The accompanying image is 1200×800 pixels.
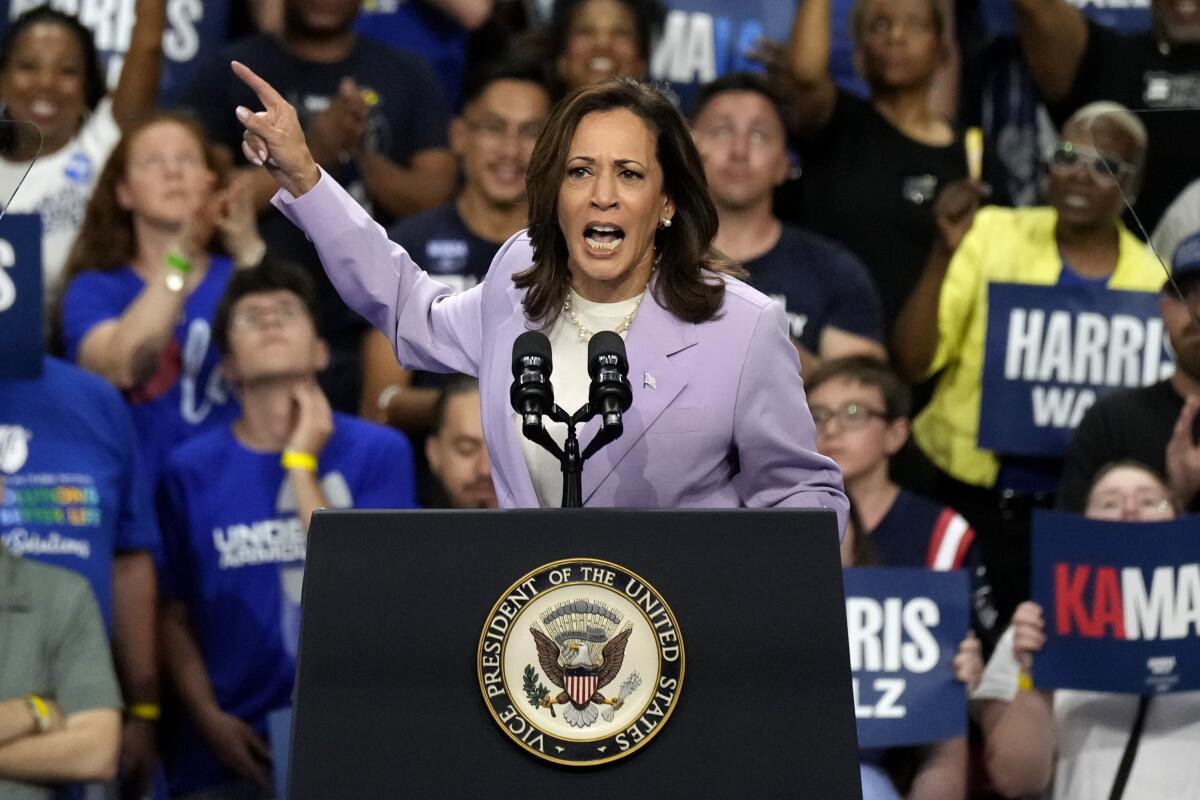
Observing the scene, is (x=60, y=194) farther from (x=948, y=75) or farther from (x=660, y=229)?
(x=660, y=229)

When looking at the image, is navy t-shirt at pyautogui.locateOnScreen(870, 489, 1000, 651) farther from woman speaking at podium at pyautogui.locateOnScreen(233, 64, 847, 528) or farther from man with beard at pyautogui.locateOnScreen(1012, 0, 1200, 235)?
woman speaking at podium at pyautogui.locateOnScreen(233, 64, 847, 528)

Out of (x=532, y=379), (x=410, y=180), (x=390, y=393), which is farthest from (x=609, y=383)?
(x=410, y=180)

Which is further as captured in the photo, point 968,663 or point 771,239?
point 771,239

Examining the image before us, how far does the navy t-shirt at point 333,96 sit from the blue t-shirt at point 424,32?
0.31m

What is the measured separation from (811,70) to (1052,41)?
2.48 feet

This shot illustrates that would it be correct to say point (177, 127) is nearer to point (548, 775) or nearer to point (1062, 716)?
point (1062, 716)

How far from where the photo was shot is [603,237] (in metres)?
2.54

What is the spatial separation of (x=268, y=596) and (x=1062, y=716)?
180 cm

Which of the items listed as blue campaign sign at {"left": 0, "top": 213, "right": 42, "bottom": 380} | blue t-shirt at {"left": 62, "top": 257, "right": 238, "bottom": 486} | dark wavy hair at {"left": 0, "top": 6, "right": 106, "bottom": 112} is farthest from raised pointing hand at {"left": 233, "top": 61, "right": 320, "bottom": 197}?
dark wavy hair at {"left": 0, "top": 6, "right": 106, "bottom": 112}

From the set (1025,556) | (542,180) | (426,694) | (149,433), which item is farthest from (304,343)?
(426,694)

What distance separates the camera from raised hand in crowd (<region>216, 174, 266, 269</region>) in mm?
4918

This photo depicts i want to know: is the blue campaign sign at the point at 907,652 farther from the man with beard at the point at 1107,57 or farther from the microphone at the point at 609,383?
the microphone at the point at 609,383

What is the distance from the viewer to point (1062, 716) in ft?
14.0

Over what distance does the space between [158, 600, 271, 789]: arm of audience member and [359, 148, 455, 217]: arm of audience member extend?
1365 millimetres
